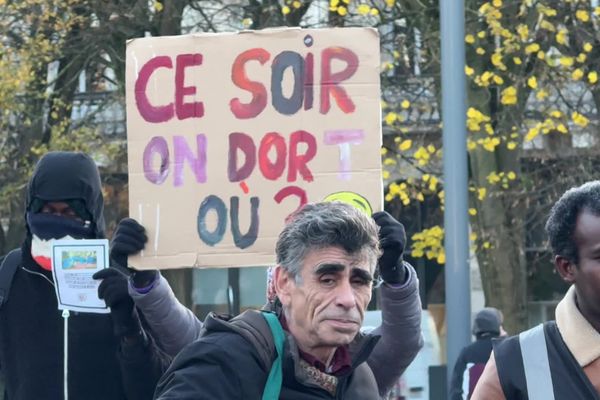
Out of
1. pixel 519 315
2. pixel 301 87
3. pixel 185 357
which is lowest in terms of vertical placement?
pixel 519 315

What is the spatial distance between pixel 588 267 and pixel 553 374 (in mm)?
283

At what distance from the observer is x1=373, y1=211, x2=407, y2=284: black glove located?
14.0 feet

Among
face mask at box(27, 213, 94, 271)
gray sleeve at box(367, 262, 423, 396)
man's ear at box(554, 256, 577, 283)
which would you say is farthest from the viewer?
face mask at box(27, 213, 94, 271)

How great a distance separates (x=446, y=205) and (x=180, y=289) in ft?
20.8

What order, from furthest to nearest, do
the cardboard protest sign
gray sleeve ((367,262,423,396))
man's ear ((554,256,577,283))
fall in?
1. the cardboard protest sign
2. gray sleeve ((367,262,423,396))
3. man's ear ((554,256,577,283))

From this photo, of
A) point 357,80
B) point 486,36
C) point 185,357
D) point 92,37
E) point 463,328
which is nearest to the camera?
point 185,357

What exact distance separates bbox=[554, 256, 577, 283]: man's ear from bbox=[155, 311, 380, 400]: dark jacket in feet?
2.37

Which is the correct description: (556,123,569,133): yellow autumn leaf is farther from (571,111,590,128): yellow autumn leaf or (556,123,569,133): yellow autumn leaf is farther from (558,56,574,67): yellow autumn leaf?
(558,56,574,67): yellow autumn leaf

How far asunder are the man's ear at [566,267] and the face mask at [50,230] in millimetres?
1965

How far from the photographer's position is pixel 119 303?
479 cm

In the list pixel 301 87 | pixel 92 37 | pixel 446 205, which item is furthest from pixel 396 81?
pixel 301 87

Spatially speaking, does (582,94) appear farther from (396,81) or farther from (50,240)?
(50,240)

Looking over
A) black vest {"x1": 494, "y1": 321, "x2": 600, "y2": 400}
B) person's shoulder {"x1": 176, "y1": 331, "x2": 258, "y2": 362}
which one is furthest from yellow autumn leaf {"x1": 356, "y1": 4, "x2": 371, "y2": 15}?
person's shoulder {"x1": 176, "y1": 331, "x2": 258, "y2": 362}

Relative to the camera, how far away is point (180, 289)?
16.0 metres
